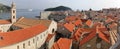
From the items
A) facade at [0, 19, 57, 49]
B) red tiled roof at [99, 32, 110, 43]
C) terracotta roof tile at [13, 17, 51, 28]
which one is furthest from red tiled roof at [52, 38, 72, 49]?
terracotta roof tile at [13, 17, 51, 28]

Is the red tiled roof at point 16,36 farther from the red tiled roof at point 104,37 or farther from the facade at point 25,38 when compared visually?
the red tiled roof at point 104,37

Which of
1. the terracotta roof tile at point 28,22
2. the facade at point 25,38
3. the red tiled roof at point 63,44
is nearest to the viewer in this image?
the facade at point 25,38

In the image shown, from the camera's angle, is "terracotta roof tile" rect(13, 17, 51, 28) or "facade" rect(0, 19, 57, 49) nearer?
"facade" rect(0, 19, 57, 49)

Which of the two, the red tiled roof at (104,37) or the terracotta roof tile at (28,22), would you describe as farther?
the terracotta roof tile at (28,22)

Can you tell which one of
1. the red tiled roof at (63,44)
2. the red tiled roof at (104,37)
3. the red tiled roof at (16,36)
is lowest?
the red tiled roof at (63,44)

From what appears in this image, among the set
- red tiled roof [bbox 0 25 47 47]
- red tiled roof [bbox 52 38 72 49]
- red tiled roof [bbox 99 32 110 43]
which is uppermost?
red tiled roof [bbox 99 32 110 43]

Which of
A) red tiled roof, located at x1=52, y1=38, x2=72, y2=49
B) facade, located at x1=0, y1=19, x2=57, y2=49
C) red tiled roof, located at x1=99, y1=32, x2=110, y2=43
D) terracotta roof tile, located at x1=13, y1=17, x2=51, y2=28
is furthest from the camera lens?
terracotta roof tile, located at x1=13, y1=17, x2=51, y2=28

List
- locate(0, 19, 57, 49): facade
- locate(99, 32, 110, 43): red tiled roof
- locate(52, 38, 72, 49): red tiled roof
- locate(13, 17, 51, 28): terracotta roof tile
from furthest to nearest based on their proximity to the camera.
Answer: locate(13, 17, 51, 28): terracotta roof tile, locate(52, 38, 72, 49): red tiled roof, locate(0, 19, 57, 49): facade, locate(99, 32, 110, 43): red tiled roof

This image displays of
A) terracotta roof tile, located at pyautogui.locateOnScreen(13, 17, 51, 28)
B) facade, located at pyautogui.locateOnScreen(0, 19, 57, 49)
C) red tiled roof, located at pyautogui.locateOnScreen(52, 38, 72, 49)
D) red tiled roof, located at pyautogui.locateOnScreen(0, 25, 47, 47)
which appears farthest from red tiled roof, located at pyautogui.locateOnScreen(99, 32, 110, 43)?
terracotta roof tile, located at pyautogui.locateOnScreen(13, 17, 51, 28)

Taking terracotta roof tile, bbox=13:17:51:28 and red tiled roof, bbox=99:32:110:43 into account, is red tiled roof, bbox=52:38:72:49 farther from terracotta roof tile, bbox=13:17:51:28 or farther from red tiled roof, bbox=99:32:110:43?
terracotta roof tile, bbox=13:17:51:28

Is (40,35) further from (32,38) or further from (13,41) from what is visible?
(13,41)

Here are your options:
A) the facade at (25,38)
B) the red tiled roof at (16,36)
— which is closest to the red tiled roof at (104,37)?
the facade at (25,38)

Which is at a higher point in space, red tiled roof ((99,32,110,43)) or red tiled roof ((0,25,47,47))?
red tiled roof ((99,32,110,43))
